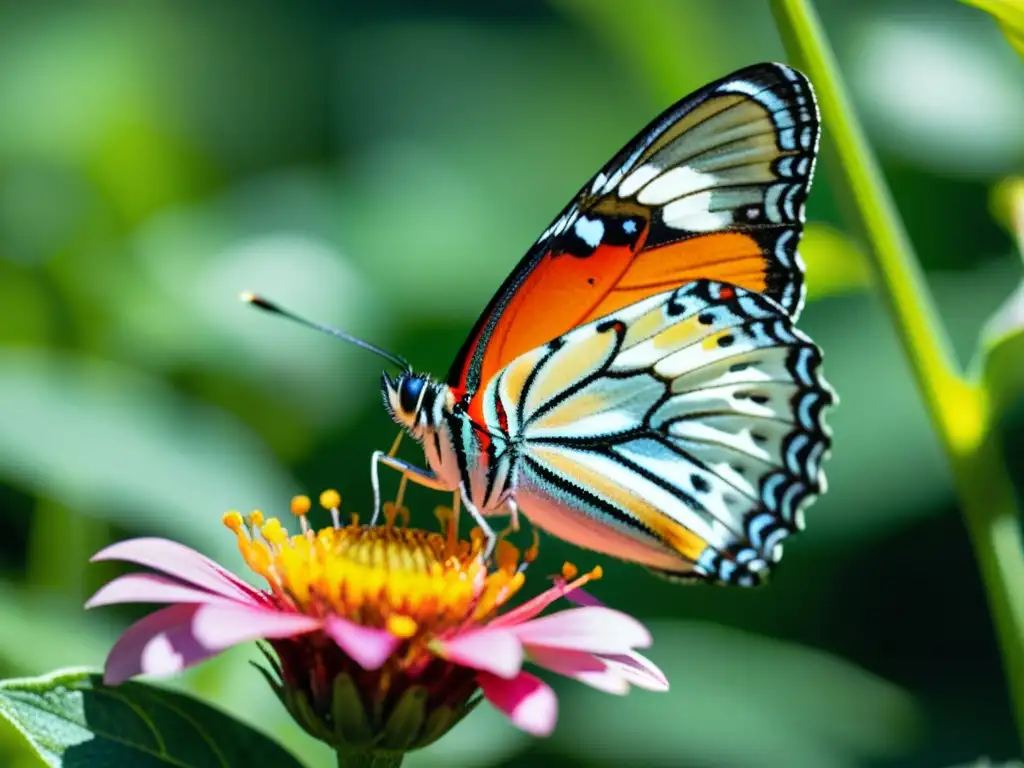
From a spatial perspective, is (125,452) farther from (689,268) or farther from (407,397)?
(689,268)

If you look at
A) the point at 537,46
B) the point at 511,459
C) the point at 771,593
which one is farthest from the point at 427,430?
the point at 537,46

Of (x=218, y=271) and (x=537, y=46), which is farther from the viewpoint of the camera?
(x=537, y=46)

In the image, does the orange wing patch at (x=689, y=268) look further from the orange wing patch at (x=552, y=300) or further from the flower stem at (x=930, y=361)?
the flower stem at (x=930, y=361)

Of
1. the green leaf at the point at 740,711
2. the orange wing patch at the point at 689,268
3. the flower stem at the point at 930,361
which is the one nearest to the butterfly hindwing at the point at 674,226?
the orange wing patch at the point at 689,268

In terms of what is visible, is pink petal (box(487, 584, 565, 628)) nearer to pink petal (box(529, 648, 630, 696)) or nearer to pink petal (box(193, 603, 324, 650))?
pink petal (box(529, 648, 630, 696))

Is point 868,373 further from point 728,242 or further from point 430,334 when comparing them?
point 728,242

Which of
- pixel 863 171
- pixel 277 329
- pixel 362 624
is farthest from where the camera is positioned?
pixel 277 329
